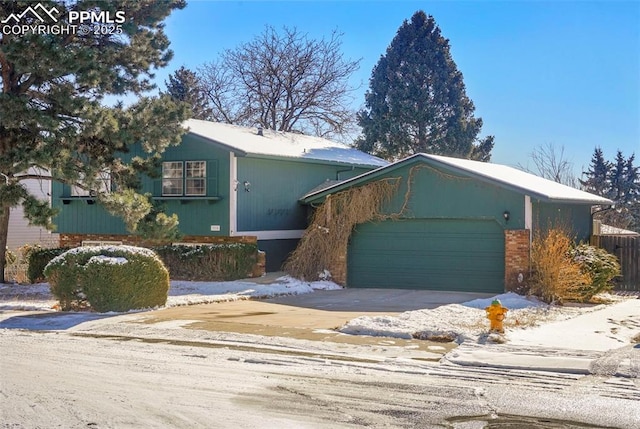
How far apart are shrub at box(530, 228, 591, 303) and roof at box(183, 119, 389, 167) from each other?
9976 millimetres

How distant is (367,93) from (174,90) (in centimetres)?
1731

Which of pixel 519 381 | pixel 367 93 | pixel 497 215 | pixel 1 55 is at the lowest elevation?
pixel 519 381

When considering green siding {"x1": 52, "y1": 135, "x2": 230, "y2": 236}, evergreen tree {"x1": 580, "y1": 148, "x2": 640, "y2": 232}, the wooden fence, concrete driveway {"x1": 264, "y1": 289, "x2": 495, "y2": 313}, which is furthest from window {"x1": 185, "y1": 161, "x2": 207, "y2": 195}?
evergreen tree {"x1": 580, "y1": 148, "x2": 640, "y2": 232}

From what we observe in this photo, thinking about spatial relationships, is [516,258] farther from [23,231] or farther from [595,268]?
[23,231]

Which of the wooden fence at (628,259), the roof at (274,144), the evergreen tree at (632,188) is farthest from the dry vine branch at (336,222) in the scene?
the evergreen tree at (632,188)

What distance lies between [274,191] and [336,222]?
403 centimetres

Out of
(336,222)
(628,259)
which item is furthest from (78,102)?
(628,259)

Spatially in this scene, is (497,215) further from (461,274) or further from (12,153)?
(12,153)

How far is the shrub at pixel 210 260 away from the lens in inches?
976

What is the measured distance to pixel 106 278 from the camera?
55.9 ft

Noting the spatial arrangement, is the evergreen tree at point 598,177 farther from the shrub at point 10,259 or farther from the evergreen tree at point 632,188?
the shrub at point 10,259

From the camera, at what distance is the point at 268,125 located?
161 ft

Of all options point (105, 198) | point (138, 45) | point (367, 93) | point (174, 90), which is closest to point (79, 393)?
point (105, 198)

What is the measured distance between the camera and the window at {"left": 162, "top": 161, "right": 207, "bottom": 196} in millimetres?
26409
